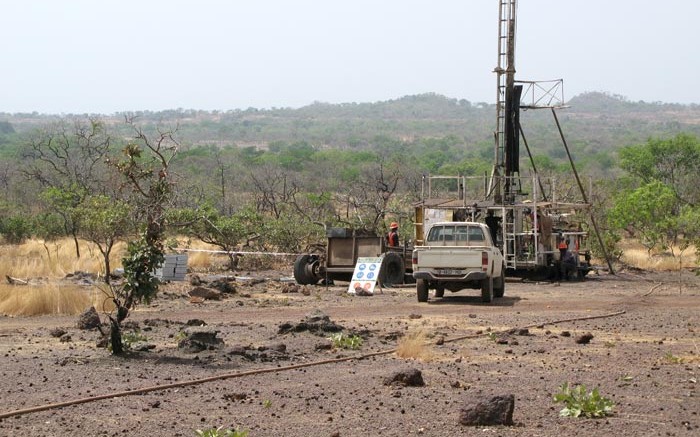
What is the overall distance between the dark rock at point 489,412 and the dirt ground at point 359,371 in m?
0.11

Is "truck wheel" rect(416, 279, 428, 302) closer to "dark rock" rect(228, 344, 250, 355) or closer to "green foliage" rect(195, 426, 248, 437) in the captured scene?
"dark rock" rect(228, 344, 250, 355)

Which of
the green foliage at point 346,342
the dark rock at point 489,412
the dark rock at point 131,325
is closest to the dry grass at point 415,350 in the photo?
the green foliage at point 346,342

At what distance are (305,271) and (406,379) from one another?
17438 mm

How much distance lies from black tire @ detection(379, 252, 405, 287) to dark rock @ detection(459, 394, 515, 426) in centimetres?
1787

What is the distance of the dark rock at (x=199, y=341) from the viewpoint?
14.9 m

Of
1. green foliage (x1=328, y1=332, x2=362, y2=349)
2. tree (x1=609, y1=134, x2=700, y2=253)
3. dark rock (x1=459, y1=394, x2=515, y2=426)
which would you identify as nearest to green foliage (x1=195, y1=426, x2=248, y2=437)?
dark rock (x1=459, y1=394, x2=515, y2=426)

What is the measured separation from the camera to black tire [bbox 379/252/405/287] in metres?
28.1

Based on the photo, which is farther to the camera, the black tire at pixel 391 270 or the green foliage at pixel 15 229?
the green foliage at pixel 15 229

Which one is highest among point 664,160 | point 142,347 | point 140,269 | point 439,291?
point 664,160

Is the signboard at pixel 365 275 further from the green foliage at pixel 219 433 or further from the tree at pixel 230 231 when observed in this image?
the green foliage at pixel 219 433

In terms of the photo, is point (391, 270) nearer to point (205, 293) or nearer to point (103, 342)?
point (205, 293)

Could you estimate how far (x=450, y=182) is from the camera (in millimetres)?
85188

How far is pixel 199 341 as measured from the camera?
1497cm

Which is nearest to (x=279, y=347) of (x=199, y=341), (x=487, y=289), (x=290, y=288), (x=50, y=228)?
(x=199, y=341)
